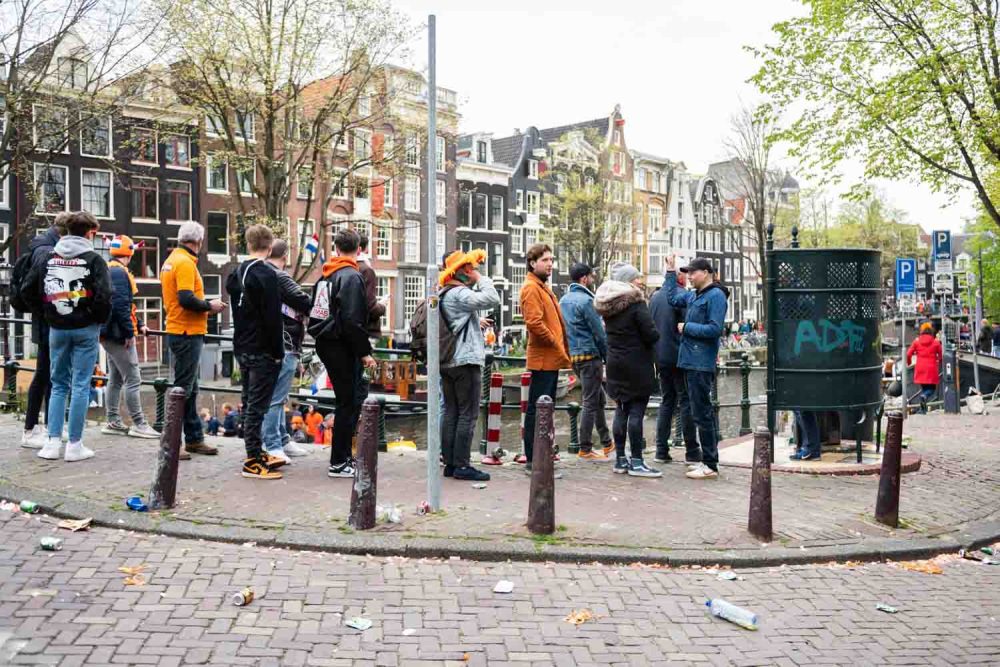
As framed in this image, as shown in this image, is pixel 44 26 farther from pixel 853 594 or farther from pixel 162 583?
pixel 853 594

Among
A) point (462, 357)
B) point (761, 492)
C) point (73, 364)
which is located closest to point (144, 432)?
point (73, 364)

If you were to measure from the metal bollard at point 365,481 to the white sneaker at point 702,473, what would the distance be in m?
3.33

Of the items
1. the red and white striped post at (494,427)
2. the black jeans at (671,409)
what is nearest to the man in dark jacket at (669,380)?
the black jeans at (671,409)

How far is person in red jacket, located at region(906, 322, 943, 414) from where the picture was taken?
18.4m

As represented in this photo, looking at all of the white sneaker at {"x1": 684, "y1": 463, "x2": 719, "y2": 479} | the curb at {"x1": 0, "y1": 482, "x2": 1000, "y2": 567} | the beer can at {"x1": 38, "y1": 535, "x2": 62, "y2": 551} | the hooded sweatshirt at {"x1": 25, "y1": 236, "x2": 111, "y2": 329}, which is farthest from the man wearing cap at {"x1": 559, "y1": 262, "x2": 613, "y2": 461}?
the beer can at {"x1": 38, "y1": 535, "x2": 62, "y2": 551}

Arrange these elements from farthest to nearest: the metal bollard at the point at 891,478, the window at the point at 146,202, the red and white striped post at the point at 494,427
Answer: the window at the point at 146,202, the red and white striped post at the point at 494,427, the metal bollard at the point at 891,478

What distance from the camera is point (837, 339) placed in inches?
340

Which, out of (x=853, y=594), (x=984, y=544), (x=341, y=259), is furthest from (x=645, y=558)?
(x=341, y=259)

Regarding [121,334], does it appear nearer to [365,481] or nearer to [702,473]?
[365,481]

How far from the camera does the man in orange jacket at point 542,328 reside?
765 centimetres

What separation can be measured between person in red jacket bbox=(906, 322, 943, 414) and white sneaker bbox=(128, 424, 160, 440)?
15327mm

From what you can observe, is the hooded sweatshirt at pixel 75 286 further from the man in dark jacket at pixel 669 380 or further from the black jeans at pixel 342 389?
the man in dark jacket at pixel 669 380

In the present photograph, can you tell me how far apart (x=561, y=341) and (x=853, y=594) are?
3410 mm

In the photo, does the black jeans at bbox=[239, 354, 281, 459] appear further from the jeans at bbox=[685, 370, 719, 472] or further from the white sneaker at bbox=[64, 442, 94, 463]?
the jeans at bbox=[685, 370, 719, 472]
